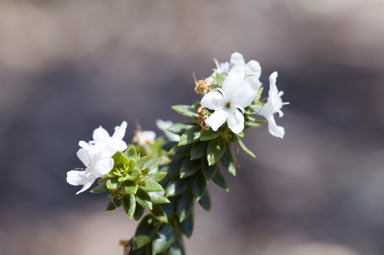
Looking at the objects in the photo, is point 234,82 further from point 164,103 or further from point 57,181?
point 164,103

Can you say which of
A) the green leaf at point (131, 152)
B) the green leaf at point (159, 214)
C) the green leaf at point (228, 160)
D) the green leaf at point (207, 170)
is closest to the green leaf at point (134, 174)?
the green leaf at point (131, 152)

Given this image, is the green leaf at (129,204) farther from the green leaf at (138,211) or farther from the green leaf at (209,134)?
the green leaf at (209,134)

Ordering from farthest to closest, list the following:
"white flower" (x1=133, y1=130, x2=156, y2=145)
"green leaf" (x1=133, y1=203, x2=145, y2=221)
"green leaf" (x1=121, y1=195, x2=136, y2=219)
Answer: "white flower" (x1=133, y1=130, x2=156, y2=145)
"green leaf" (x1=133, y1=203, x2=145, y2=221)
"green leaf" (x1=121, y1=195, x2=136, y2=219)

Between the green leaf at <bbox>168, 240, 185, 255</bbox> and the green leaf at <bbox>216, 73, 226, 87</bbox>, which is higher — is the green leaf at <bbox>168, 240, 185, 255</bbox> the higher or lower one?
the lower one

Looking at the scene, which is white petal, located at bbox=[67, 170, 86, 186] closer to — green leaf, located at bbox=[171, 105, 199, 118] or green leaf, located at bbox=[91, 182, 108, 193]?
green leaf, located at bbox=[91, 182, 108, 193]

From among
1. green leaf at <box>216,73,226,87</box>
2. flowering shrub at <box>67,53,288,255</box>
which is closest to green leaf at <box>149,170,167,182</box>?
flowering shrub at <box>67,53,288,255</box>

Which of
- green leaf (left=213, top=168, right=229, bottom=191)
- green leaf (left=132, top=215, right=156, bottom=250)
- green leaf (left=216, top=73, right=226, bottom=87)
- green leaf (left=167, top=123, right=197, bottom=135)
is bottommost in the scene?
green leaf (left=132, top=215, right=156, bottom=250)
